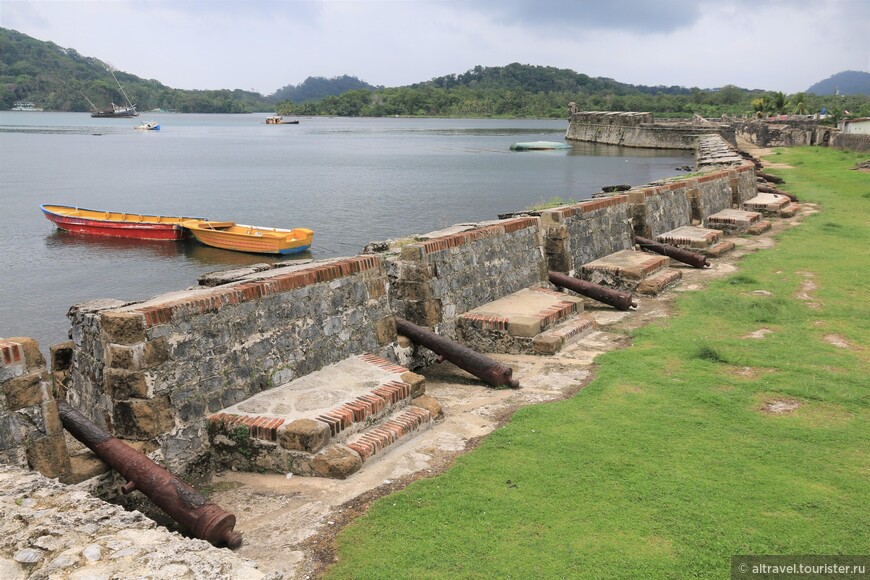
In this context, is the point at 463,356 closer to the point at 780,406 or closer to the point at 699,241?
the point at 780,406

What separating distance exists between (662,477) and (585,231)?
A: 7777 millimetres

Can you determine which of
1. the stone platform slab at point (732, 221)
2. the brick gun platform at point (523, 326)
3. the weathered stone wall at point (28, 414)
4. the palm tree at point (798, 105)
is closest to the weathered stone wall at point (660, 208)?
the stone platform slab at point (732, 221)

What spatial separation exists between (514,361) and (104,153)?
79.1 m

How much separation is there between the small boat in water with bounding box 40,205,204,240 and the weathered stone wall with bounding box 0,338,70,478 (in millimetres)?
27560

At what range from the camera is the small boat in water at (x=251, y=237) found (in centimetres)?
2836

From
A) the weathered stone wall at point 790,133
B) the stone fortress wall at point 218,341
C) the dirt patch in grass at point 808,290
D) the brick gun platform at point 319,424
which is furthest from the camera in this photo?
the weathered stone wall at point 790,133

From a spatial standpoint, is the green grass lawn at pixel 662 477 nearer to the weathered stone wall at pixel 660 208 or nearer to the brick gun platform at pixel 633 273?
the brick gun platform at pixel 633 273

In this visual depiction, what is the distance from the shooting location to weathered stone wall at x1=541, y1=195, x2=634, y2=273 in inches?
464

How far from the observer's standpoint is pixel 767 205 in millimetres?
19344

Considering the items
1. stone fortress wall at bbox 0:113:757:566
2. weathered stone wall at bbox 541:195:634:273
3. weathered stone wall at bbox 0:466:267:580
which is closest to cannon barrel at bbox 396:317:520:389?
stone fortress wall at bbox 0:113:757:566

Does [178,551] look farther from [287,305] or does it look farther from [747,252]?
[747,252]

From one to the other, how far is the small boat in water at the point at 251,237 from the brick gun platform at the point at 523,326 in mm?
19718

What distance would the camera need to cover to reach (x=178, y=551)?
3.62m

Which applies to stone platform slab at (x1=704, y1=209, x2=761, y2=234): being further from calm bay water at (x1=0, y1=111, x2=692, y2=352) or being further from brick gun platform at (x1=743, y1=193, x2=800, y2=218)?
calm bay water at (x1=0, y1=111, x2=692, y2=352)
